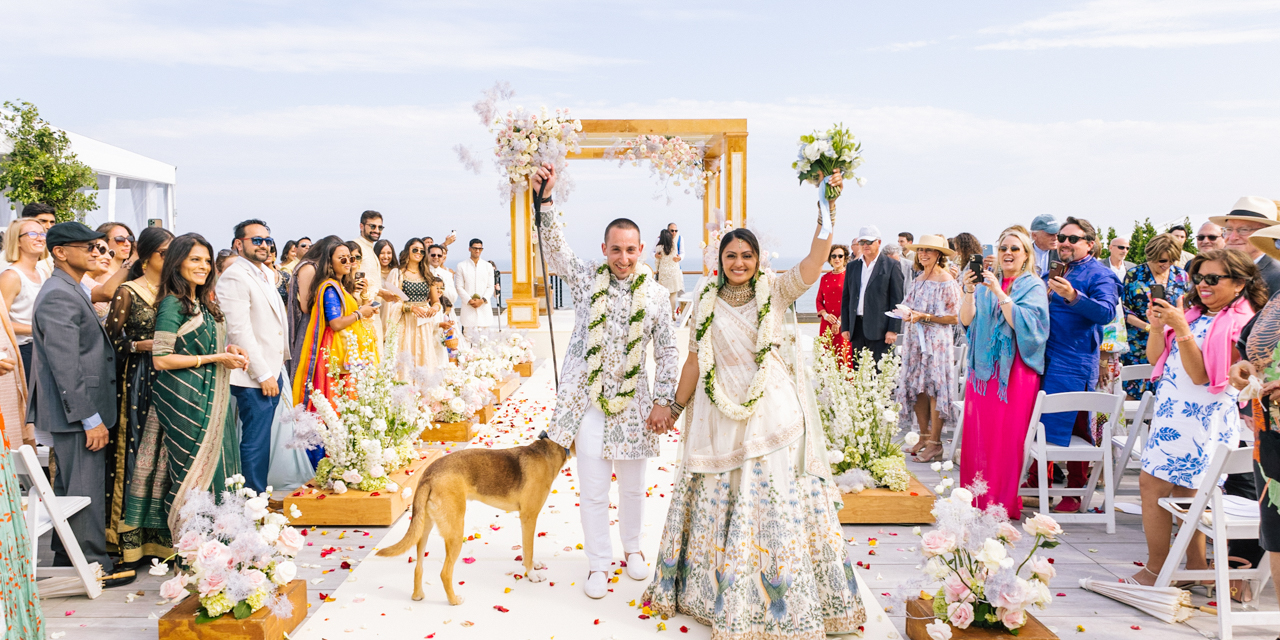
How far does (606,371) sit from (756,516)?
1002 millimetres

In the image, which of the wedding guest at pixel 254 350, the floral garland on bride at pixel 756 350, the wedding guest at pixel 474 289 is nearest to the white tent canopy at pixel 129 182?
the wedding guest at pixel 474 289

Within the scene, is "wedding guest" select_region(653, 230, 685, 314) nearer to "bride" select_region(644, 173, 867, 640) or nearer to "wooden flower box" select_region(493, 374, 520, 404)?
"wooden flower box" select_region(493, 374, 520, 404)

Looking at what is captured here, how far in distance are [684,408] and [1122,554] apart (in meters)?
2.79

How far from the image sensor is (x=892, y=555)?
13.9 ft

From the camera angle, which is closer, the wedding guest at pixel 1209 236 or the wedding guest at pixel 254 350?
the wedding guest at pixel 254 350

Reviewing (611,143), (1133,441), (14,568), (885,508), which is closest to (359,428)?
(14,568)

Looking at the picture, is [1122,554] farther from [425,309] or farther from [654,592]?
[425,309]

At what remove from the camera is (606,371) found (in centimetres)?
361

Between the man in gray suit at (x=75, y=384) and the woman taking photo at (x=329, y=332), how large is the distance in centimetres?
158

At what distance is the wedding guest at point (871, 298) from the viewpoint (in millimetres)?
7152

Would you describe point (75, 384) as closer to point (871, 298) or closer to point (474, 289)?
point (871, 298)

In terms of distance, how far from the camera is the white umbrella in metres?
3.37

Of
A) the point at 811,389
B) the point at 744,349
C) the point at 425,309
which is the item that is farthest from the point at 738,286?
the point at 425,309

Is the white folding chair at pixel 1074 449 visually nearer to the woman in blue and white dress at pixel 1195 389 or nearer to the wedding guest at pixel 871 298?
the woman in blue and white dress at pixel 1195 389
